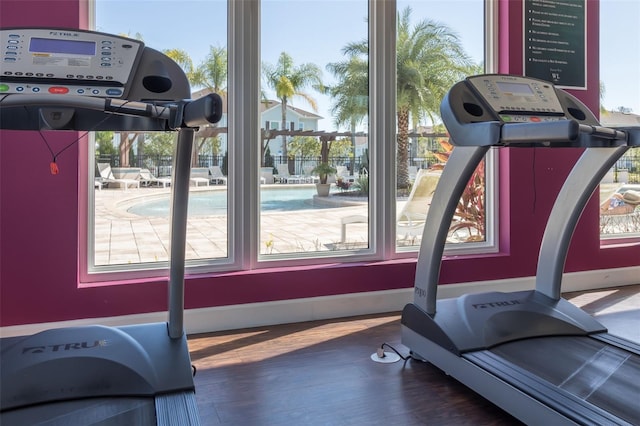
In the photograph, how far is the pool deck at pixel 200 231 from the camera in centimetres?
290

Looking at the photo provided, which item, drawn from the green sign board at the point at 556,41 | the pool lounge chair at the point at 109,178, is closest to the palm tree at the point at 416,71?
the green sign board at the point at 556,41

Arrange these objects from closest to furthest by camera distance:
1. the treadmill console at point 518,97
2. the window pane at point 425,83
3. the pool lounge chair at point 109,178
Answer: the treadmill console at point 518,97, the pool lounge chair at point 109,178, the window pane at point 425,83

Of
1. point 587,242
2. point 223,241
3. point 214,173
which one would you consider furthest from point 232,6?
point 587,242

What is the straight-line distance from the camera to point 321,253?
337cm

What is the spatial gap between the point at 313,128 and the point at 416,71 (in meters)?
0.90

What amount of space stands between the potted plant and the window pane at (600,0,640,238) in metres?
2.42

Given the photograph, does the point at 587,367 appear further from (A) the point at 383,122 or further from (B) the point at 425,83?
(B) the point at 425,83

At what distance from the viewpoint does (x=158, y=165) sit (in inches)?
118

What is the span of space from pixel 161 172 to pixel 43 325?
3.54 ft

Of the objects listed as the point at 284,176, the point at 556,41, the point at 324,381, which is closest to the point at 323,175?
the point at 284,176

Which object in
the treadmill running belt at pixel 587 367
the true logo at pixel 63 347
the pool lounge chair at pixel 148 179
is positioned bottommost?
the treadmill running belt at pixel 587 367

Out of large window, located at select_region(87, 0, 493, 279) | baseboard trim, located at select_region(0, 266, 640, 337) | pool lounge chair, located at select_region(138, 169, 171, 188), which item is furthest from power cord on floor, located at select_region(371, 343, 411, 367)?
pool lounge chair, located at select_region(138, 169, 171, 188)

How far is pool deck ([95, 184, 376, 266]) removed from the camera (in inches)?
114

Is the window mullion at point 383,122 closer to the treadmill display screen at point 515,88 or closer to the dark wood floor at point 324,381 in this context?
the dark wood floor at point 324,381
